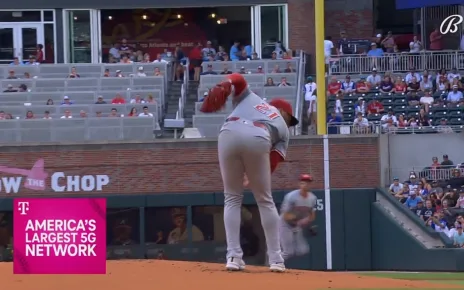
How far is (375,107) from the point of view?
2645 centimetres

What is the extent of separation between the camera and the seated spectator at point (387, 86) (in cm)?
2708

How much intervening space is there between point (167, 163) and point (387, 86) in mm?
5990

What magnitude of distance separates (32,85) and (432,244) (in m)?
11.4

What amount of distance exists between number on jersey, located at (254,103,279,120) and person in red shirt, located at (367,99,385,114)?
17559 mm

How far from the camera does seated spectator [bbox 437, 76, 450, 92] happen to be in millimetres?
27031

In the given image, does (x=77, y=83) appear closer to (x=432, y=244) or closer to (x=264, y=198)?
(x=432, y=244)

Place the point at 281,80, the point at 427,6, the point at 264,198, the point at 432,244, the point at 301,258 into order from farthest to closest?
the point at 427,6, the point at 281,80, the point at 301,258, the point at 432,244, the point at 264,198

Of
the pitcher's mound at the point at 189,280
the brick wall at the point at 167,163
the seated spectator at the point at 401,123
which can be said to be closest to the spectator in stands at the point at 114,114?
the brick wall at the point at 167,163

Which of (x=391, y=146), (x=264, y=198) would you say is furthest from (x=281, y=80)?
(x=264, y=198)

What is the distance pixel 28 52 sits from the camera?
108 feet

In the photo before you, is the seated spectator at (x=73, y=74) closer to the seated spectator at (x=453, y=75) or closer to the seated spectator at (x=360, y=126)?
the seated spectator at (x=360, y=126)

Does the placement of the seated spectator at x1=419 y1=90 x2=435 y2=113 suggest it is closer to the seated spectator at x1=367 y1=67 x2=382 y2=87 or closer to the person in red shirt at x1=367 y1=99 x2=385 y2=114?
the person in red shirt at x1=367 y1=99 x2=385 y2=114

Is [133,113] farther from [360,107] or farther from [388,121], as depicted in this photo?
[388,121]

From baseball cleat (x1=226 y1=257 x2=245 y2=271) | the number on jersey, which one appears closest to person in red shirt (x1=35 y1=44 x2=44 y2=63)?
baseball cleat (x1=226 y1=257 x2=245 y2=271)
